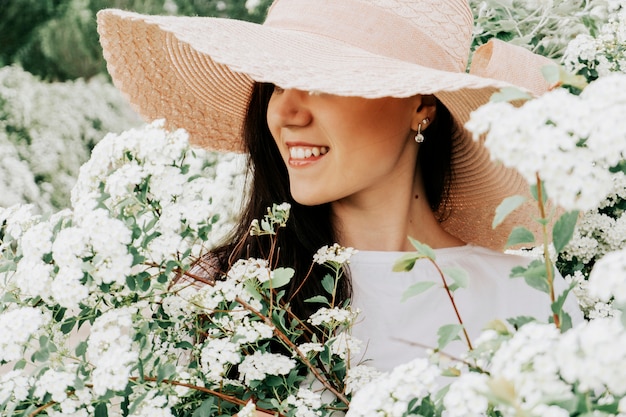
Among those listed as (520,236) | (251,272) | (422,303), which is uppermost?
(520,236)

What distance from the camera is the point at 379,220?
1.62 metres

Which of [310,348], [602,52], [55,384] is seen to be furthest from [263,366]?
[602,52]

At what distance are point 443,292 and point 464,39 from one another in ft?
1.71

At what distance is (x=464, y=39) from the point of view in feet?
4.72

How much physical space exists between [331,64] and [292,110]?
22 centimetres

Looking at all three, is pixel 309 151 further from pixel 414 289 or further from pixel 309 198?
pixel 414 289

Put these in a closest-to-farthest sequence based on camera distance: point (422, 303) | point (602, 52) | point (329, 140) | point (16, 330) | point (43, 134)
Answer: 1. point (16, 330)
2. point (329, 140)
3. point (422, 303)
4. point (602, 52)
5. point (43, 134)

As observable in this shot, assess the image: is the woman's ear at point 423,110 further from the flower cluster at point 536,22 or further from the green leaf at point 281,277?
the flower cluster at point 536,22

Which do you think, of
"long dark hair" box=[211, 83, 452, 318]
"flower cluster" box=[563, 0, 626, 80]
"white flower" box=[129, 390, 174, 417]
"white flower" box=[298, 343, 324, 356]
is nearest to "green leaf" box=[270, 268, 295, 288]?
"white flower" box=[298, 343, 324, 356]

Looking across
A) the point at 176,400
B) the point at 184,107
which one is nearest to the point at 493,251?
the point at 184,107

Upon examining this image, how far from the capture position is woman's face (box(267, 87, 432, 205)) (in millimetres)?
1355

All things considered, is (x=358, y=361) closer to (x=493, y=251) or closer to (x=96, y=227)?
(x=493, y=251)

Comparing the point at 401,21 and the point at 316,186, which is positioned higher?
the point at 401,21

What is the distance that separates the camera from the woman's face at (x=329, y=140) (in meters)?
1.36
